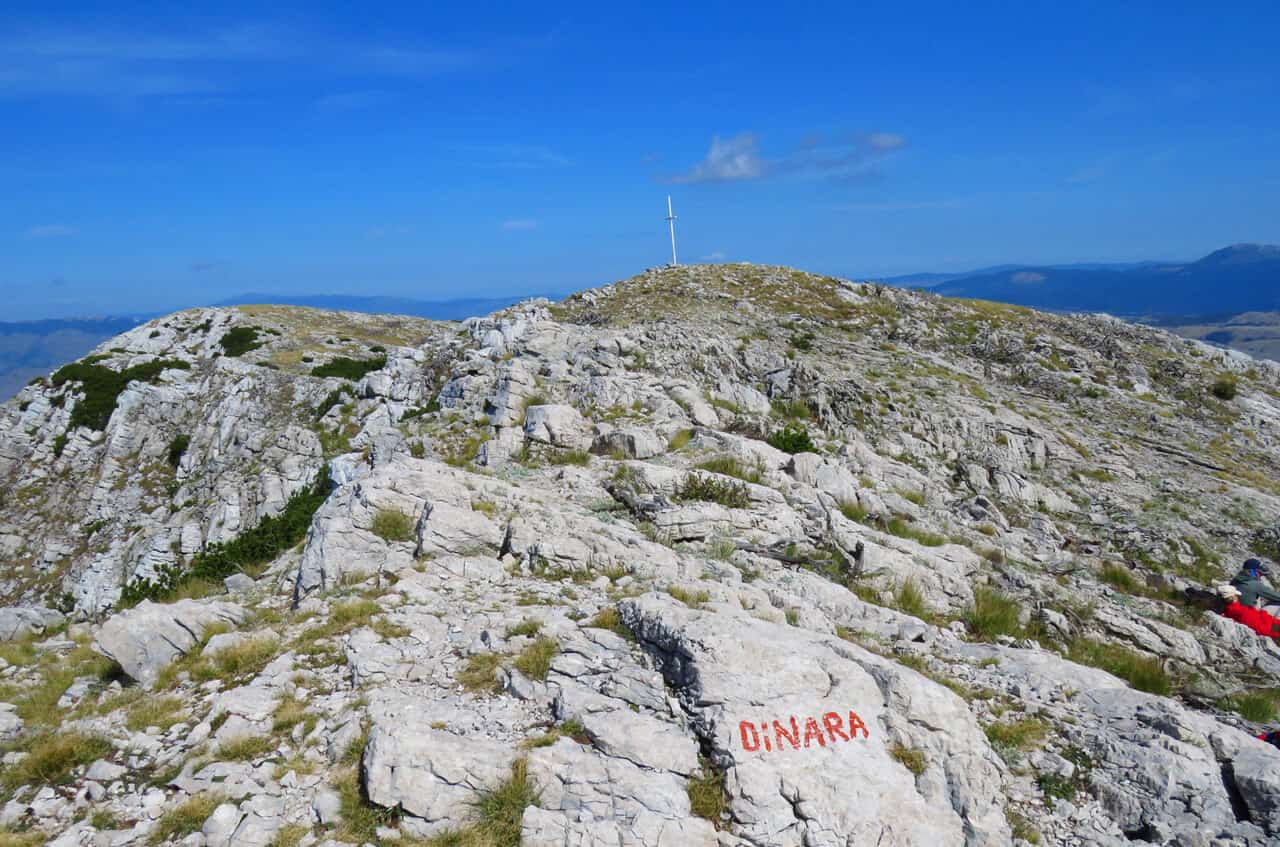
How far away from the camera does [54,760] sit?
24.1 feet

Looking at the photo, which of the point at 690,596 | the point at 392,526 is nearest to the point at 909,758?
the point at 690,596

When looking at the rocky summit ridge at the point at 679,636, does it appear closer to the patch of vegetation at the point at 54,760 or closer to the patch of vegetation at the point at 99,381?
the patch of vegetation at the point at 54,760

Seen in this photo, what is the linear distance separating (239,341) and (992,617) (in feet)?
176

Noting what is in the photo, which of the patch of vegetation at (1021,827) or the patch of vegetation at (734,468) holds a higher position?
the patch of vegetation at (734,468)

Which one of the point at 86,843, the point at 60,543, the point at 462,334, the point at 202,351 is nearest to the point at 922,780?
the point at 86,843

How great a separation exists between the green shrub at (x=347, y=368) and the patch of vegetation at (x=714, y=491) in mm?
31427

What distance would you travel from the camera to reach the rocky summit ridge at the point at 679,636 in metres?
6.94

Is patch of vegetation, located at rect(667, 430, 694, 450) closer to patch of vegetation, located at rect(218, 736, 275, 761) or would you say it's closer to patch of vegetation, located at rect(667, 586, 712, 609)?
patch of vegetation, located at rect(667, 586, 712, 609)

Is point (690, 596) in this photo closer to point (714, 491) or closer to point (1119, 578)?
point (714, 491)

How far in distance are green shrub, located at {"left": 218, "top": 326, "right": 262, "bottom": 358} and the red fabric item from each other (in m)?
53.4

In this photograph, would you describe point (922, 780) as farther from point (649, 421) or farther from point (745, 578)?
point (649, 421)

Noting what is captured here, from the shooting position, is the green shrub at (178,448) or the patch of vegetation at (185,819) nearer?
the patch of vegetation at (185,819)

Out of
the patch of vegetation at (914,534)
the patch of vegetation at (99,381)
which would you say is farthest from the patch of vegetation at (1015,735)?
the patch of vegetation at (99,381)

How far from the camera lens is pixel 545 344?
2617cm
